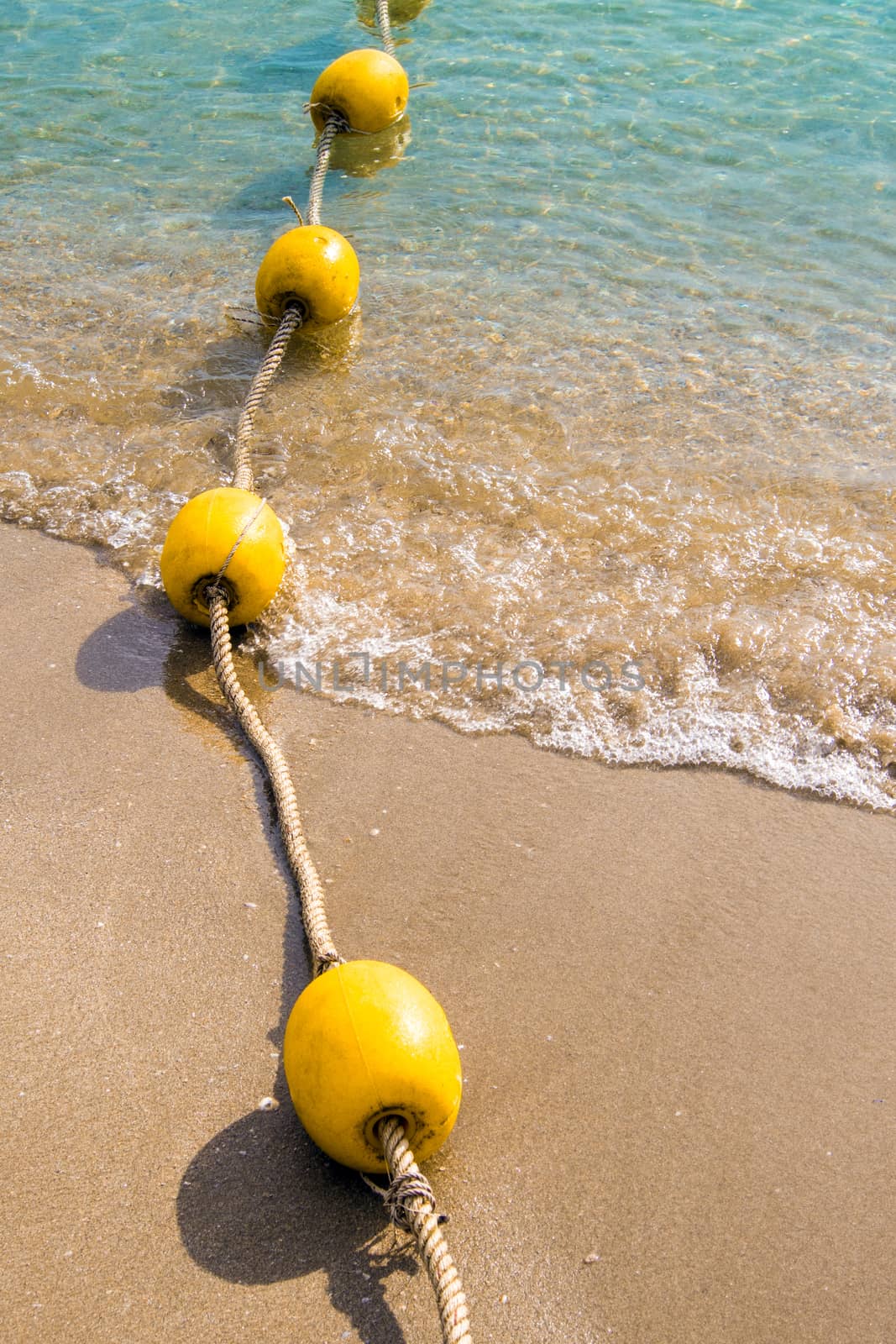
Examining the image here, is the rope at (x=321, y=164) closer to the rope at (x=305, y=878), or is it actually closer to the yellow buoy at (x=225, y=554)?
the rope at (x=305, y=878)

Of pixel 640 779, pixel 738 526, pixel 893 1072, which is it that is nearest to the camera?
pixel 893 1072

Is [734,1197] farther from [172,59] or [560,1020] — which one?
[172,59]

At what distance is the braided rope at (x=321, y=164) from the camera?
6.45m

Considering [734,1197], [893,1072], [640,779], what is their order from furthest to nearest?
[640,779] < [893,1072] < [734,1197]

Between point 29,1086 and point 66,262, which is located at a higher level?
point 66,262

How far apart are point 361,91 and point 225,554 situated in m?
5.56

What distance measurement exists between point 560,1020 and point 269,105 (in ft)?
26.1

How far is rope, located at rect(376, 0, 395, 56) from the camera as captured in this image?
8836mm

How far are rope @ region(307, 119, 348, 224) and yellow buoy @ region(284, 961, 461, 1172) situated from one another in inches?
212

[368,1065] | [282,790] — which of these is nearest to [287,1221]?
[368,1065]

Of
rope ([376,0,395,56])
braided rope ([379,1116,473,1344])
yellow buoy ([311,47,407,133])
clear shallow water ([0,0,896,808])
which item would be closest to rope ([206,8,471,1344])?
braided rope ([379,1116,473,1344])

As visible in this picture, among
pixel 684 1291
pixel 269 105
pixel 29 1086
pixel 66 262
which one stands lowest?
pixel 684 1291

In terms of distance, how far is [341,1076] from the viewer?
6.98ft

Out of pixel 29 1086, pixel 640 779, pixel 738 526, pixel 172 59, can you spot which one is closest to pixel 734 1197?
pixel 640 779
